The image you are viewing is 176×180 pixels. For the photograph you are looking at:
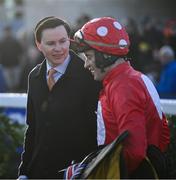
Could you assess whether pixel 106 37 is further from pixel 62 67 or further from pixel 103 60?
pixel 62 67

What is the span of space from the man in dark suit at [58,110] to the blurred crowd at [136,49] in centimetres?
622

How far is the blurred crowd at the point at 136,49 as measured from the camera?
11.2 meters

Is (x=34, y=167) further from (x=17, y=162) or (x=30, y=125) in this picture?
(x=17, y=162)

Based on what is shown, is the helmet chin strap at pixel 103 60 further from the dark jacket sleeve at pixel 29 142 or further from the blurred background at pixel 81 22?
the blurred background at pixel 81 22

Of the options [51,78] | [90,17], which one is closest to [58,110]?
[51,78]

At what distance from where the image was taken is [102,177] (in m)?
3.31

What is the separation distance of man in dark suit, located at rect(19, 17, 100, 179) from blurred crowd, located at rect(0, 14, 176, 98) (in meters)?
6.22

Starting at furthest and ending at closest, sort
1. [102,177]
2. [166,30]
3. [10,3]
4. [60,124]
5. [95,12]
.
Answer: [10,3] < [95,12] < [166,30] < [60,124] < [102,177]

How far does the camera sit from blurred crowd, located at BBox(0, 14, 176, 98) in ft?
36.8

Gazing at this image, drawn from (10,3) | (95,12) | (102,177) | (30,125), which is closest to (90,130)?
(30,125)

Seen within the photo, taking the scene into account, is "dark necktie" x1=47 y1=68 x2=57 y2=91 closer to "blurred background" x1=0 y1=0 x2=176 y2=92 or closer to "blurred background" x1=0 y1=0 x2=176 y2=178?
"blurred background" x1=0 y1=0 x2=176 y2=178

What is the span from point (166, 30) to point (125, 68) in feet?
32.0

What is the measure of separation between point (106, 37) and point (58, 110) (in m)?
0.72

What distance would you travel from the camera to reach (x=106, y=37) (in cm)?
354
